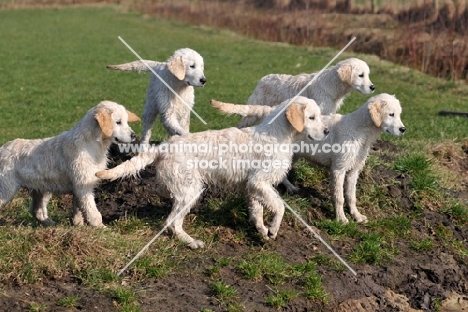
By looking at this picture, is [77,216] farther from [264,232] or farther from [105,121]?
[264,232]

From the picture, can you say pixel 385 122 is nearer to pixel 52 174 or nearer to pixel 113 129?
pixel 113 129

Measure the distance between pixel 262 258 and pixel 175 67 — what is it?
289 cm

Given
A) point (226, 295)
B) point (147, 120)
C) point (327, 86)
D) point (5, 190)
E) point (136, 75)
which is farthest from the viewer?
point (136, 75)

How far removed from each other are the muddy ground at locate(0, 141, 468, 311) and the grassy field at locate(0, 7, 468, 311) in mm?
99

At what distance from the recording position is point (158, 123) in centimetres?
1397

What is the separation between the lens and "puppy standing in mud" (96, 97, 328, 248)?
7.98 metres

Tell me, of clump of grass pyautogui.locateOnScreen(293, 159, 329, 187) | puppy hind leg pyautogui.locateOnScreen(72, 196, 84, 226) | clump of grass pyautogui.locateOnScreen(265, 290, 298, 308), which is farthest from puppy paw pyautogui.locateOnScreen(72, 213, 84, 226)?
clump of grass pyautogui.locateOnScreen(293, 159, 329, 187)

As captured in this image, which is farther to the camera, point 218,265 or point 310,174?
point 310,174

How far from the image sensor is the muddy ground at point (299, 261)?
6888 mm

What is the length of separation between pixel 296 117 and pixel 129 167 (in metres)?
1.84

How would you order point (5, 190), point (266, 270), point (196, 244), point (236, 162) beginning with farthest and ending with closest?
point (236, 162)
point (5, 190)
point (196, 244)
point (266, 270)

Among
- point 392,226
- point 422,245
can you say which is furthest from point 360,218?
point 422,245

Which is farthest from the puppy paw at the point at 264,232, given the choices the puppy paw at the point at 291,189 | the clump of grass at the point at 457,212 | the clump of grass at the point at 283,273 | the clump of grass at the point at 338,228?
the clump of grass at the point at 457,212

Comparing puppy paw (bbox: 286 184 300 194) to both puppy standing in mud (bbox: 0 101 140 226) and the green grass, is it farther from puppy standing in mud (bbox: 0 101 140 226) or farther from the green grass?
the green grass
